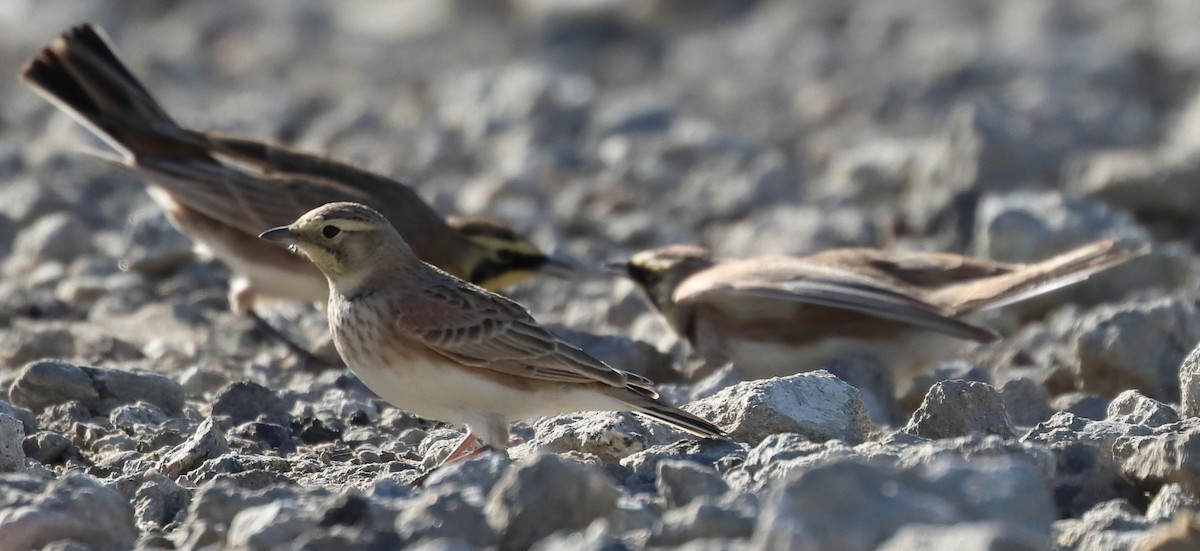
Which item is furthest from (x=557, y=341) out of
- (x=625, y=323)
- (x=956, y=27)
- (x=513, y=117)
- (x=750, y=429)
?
→ (x=956, y=27)

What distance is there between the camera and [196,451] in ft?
21.2

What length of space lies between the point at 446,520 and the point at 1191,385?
11.0ft

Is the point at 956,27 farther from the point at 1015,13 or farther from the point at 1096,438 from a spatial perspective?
the point at 1096,438

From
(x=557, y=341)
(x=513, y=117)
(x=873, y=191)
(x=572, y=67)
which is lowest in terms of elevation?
(x=557, y=341)

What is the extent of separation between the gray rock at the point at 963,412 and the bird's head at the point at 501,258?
358 cm

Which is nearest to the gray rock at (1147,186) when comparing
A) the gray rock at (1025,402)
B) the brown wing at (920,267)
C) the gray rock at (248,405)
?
the brown wing at (920,267)

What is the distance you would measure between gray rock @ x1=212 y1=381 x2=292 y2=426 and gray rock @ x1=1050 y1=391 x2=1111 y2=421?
338 centimetres

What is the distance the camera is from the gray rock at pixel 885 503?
420cm

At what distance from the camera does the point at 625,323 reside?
34.3 feet

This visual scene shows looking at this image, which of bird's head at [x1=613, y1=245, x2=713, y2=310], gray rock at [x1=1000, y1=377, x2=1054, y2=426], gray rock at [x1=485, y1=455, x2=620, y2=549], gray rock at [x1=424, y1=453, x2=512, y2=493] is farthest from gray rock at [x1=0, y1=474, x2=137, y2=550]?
bird's head at [x1=613, y1=245, x2=713, y2=310]

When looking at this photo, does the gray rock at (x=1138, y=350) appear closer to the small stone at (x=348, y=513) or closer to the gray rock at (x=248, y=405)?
the gray rock at (x=248, y=405)

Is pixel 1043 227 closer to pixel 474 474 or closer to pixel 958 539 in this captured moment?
pixel 474 474

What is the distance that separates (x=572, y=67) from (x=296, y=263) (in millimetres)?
10993

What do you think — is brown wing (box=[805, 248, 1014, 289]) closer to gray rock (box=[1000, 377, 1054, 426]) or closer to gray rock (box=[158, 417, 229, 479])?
gray rock (box=[1000, 377, 1054, 426])
